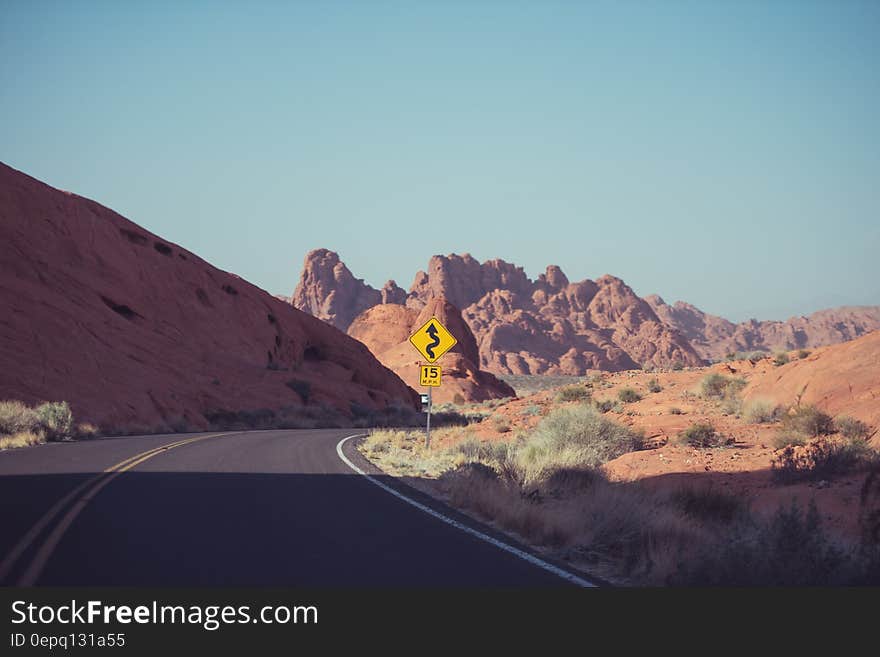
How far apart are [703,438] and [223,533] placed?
14.4 metres

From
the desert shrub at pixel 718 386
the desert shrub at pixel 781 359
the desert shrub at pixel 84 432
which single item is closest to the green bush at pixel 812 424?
the desert shrub at pixel 718 386

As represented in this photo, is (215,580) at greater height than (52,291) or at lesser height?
lesser

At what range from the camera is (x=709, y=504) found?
1318cm

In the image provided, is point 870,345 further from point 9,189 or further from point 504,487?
point 9,189

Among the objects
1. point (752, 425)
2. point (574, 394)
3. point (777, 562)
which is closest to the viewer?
point (777, 562)

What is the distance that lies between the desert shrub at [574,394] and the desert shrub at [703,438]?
16023 mm

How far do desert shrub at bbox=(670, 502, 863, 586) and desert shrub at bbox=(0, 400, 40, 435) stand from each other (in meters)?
22.0

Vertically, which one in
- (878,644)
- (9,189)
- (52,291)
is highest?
(9,189)

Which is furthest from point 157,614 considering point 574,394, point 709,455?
point 574,394

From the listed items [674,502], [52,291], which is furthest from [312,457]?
[52,291]

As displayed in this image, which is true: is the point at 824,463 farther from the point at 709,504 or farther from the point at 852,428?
the point at 852,428

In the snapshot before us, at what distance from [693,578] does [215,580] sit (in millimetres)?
4233

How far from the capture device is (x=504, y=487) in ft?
46.7

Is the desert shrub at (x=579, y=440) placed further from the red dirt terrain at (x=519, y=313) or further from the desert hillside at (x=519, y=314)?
the desert hillside at (x=519, y=314)
